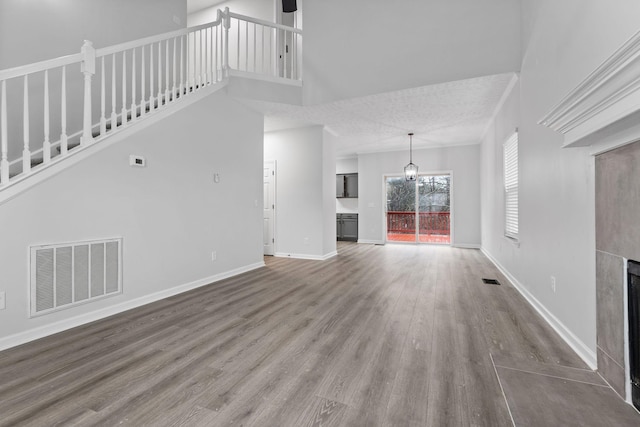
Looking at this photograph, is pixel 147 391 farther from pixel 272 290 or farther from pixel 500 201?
pixel 500 201

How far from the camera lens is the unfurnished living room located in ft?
4.80

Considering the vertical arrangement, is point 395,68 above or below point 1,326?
above

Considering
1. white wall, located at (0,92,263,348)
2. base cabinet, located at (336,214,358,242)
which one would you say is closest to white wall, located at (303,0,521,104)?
white wall, located at (0,92,263,348)

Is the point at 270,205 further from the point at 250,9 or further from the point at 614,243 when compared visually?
the point at 614,243

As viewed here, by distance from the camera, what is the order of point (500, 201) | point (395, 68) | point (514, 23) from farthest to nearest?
point (500, 201) → point (395, 68) → point (514, 23)

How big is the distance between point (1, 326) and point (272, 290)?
2.28 metres

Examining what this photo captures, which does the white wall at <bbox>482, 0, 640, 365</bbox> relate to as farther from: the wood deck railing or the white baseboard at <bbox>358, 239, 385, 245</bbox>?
the white baseboard at <bbox>358, 239, 385, 245</bbox>

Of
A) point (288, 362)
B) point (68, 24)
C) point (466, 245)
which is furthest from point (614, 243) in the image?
point (466, 245)

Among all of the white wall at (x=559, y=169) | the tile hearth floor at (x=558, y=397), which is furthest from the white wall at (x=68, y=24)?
the tile hearth floor at (x=558, y=397)

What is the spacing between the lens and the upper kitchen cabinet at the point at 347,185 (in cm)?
858

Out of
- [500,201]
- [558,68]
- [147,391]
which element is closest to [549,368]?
[558,68]

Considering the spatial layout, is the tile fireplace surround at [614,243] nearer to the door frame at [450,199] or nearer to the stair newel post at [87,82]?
the stair newel post at [87,82]

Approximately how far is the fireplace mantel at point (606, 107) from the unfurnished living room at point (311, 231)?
0.04 ft

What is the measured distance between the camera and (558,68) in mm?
2178
